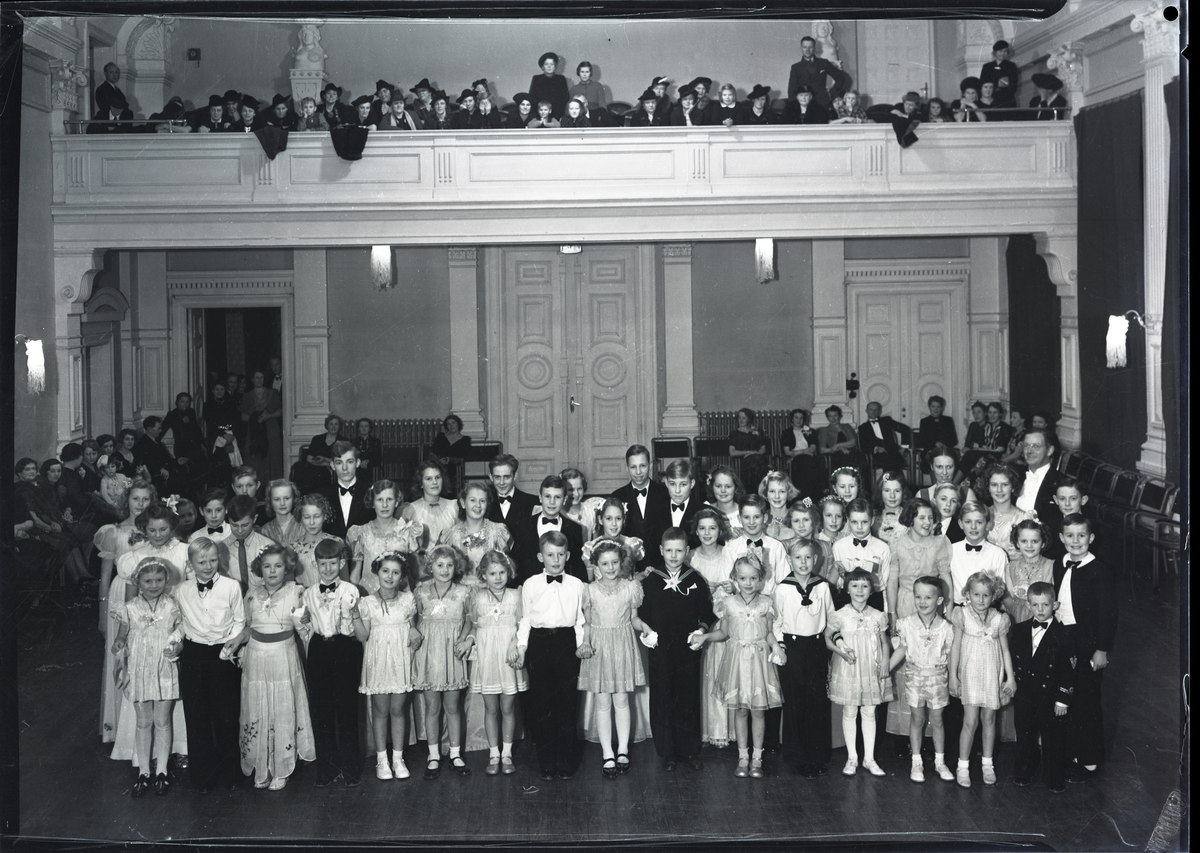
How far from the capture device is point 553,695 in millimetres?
5930

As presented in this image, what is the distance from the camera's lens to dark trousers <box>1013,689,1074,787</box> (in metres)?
5.67

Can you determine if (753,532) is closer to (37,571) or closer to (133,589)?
(133,589)

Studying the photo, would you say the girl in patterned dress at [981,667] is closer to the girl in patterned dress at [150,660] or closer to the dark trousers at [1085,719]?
the dark trousers at [1085,719]

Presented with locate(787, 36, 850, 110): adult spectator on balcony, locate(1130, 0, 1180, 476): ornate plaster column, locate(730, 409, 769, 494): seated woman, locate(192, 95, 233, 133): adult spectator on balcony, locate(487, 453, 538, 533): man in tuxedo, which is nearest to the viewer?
locate(487, 453, 538, 533): man in tuxedo

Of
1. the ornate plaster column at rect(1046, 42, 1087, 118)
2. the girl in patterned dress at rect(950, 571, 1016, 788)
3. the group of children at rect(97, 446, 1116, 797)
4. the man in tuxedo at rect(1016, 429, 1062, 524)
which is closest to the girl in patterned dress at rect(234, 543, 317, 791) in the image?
the group of children at rect(97, 446, 1116, 797)

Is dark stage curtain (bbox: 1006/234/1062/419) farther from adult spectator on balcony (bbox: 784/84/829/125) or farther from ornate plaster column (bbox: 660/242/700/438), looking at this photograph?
ornate plaster column (bbox: 660/242/700/438)

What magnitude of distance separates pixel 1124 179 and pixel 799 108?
283 cm

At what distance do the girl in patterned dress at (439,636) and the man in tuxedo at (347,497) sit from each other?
1.08 metres

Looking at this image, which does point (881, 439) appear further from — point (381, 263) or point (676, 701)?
point (676, 701)

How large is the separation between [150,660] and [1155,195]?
7.74 meters

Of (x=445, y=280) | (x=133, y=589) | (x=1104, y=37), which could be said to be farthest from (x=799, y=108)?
(x=133, y=589)

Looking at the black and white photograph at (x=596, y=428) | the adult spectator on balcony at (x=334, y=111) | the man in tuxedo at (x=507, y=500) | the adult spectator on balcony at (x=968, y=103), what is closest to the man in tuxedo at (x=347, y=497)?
the black and white photograph at (x=596, y=428)

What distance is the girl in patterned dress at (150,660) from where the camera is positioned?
573cm

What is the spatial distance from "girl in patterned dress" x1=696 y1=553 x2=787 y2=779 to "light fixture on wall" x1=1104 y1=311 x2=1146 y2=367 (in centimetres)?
450
